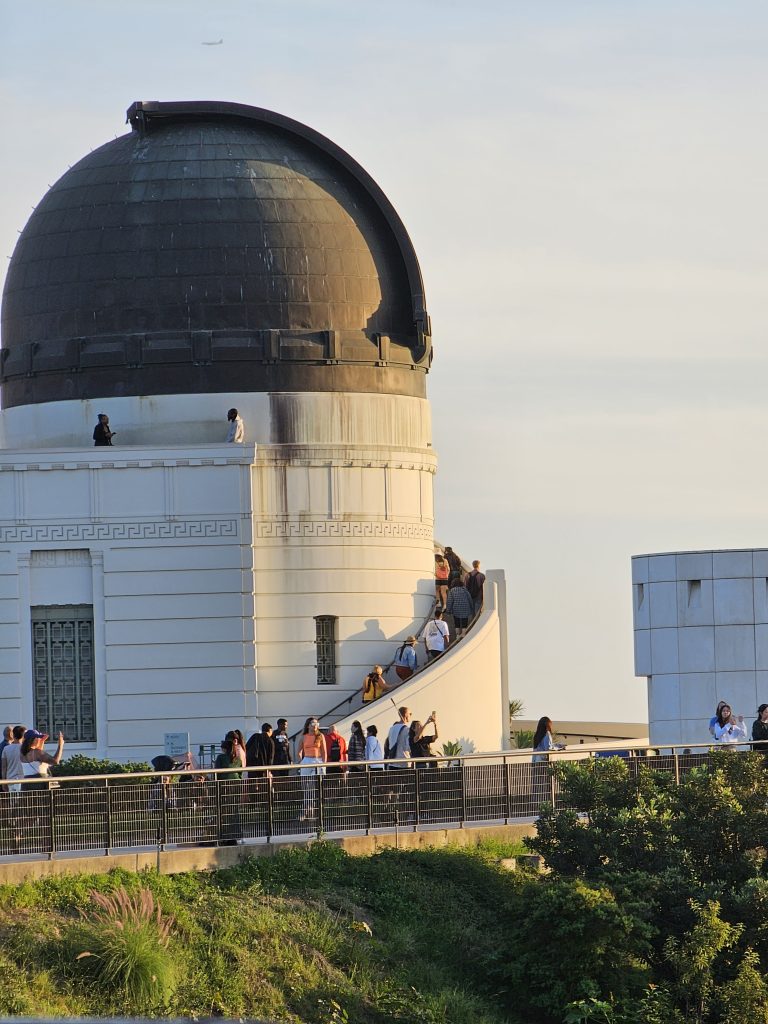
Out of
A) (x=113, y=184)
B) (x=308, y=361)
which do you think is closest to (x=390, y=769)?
(x=308, y=361)

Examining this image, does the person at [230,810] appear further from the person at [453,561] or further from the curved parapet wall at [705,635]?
the person at [453,561]

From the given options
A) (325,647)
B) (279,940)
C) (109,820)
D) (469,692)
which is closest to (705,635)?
(469,692)

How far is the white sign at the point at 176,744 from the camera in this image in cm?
3916

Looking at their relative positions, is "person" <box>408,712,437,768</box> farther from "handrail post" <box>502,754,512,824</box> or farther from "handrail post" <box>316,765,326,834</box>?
"handrail post" <box>316,765,326,834</box>

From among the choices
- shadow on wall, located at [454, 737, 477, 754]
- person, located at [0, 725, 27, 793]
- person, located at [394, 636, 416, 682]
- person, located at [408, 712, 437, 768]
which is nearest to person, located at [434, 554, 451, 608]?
person, located at [394, 636, 416, 682]

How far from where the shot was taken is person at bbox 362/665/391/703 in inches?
1581

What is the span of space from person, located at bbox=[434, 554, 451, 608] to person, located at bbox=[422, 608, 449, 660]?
1536 millimetres

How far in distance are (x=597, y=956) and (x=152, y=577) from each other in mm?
16834

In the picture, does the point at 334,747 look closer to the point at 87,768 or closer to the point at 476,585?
the point at 87,768

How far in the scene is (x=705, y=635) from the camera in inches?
1601

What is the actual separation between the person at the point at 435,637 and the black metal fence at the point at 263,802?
9.91m

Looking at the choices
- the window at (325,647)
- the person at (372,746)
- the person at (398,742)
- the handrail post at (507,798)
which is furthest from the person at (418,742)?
the window at (325,647)

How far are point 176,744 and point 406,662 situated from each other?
4655 millimetres

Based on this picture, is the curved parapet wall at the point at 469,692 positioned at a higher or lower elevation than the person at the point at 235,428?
lower
